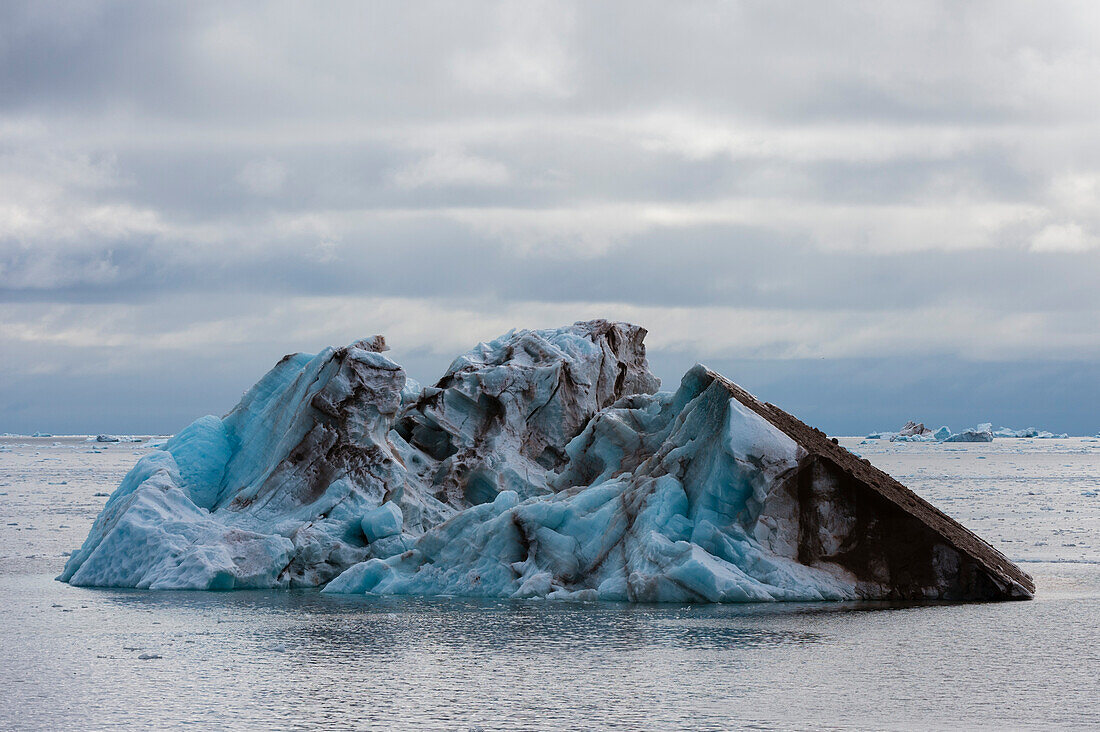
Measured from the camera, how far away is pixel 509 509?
1686 centimetres

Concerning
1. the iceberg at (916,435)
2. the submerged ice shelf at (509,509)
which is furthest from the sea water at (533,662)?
the iceberg at (916,435)

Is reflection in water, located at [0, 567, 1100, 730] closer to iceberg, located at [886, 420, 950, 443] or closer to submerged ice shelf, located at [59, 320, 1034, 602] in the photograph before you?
submerged ice shelf, located at [59, 320, 1034, 602]

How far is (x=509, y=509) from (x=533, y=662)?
5.81 meters

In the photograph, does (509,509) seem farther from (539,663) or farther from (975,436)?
(975,436)

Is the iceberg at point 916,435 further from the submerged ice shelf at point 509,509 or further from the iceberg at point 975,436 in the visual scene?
the submerged ice shelf at point 509,509

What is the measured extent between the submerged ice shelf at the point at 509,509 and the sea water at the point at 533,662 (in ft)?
2.17

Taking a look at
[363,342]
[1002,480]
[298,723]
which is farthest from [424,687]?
[1002,480]

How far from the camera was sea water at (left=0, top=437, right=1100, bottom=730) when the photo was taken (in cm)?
911

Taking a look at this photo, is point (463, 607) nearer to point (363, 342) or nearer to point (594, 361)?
point (363, 342)

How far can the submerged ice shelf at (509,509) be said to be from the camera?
15.3 meters

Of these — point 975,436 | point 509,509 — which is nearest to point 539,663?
point 509,509

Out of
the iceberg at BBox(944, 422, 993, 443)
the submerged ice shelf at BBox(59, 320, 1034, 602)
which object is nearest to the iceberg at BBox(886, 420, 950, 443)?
the iceberg at BBox(944, 422, 993, 443)

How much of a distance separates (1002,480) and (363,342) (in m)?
37.8

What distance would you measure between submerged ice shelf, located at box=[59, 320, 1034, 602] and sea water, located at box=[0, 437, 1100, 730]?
662 millimetres
